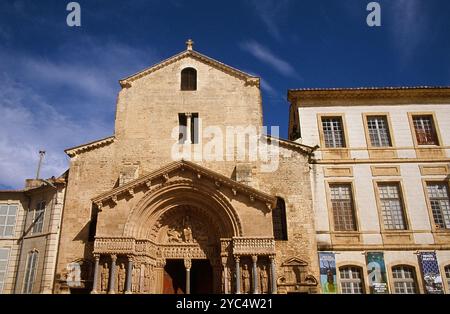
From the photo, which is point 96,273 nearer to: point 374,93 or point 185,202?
point 185,202

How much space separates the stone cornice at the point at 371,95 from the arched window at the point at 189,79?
4.74 meters

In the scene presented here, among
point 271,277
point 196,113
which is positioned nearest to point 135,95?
point 196,113

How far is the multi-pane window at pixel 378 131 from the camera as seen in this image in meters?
18.1

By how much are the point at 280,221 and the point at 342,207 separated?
2.87 m

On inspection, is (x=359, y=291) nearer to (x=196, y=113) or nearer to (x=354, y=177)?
(x=354, y=177)

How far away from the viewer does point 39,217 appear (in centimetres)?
1812

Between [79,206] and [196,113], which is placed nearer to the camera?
[79,206]

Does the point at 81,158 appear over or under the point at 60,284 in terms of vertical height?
over

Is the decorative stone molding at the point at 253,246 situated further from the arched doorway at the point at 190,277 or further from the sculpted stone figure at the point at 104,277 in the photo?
the sculpted stone figure at the point at 104,277

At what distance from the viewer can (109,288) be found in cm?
1420

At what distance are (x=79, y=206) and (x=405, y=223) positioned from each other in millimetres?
13995

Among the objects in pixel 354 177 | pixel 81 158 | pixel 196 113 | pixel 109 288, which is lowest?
pixel 109 288

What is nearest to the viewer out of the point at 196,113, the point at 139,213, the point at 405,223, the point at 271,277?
the point at 271,277
